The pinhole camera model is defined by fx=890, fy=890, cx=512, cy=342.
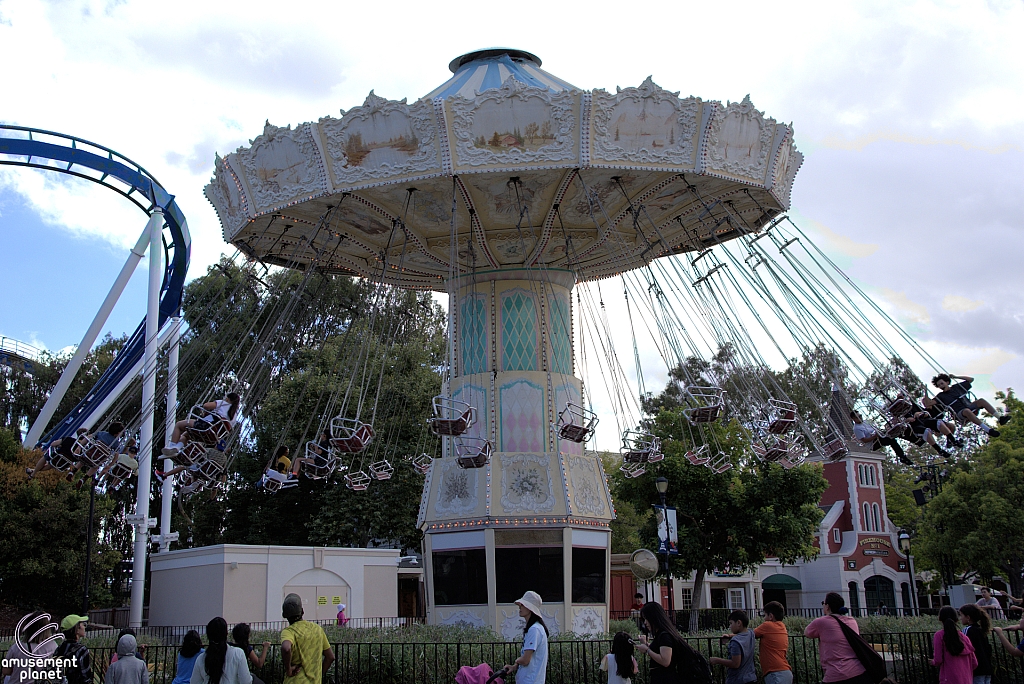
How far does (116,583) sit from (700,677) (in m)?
35.4

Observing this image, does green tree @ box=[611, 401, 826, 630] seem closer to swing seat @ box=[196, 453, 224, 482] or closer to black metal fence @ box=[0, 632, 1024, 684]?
swing seat @ box=[196, 453, 224, 482]

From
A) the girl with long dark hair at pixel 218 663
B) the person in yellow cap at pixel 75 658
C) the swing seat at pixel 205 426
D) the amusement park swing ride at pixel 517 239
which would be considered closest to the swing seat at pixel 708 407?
the amusement park swing ride at pixel 517 239

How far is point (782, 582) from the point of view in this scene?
39531 mm

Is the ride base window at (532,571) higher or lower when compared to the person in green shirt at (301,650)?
higher

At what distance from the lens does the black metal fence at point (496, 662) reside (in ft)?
32.5

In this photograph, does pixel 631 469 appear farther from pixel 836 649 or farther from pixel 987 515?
pixel 987 515

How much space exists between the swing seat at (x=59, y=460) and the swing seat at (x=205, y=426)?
8.20ft

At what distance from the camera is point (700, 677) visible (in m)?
6.30

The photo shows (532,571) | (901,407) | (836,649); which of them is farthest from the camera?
(532,571)

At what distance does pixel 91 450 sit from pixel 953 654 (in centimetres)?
1163

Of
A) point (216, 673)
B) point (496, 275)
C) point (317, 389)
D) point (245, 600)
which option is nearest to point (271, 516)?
point (317, 389)

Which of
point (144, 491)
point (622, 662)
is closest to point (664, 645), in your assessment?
point (622, 662)

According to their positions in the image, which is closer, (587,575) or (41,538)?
(587,575)

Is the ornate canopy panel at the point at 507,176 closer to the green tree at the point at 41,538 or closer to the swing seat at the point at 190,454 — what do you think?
the swing seat at the point at 190,454
